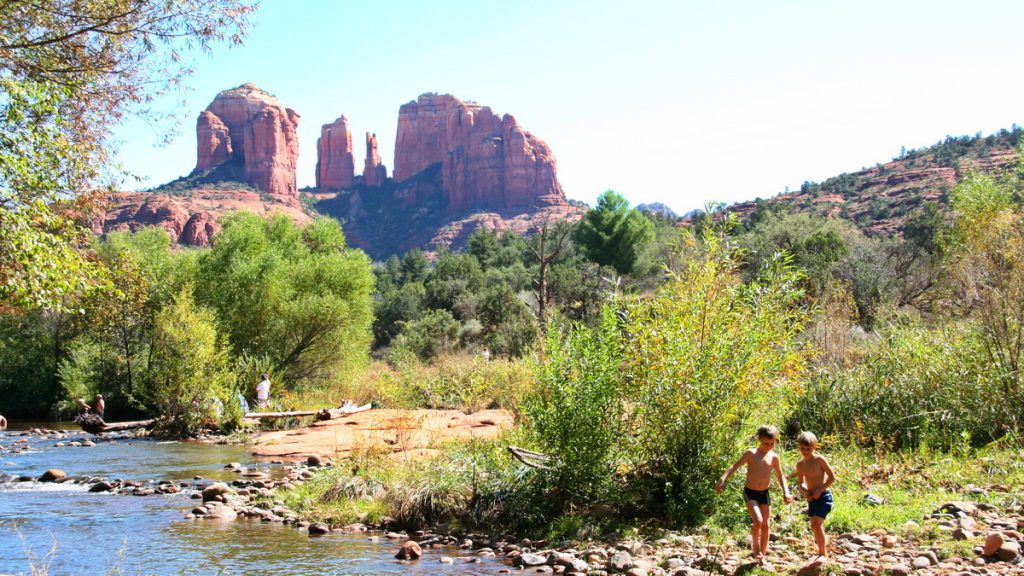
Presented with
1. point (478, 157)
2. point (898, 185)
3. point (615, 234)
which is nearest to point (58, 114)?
point (615, 234)

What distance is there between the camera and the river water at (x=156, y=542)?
760 centimetres

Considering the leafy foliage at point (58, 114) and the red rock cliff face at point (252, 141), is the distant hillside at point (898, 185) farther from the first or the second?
the red rock cliff face at point (252, 141)

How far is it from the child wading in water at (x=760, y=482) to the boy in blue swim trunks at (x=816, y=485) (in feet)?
0.70

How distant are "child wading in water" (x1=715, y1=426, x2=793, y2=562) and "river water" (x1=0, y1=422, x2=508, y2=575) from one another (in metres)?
2.56

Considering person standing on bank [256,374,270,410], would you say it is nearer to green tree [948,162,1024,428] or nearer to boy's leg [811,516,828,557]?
green tree [948,162,1024,428]

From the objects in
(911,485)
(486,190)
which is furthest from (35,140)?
(486,190)

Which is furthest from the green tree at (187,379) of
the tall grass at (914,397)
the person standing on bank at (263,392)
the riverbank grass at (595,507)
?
the tall grass at (914,397)

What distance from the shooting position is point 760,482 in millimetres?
6922

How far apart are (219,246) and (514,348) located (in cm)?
1235

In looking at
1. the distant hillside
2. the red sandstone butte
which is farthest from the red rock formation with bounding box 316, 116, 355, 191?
the distant hillside

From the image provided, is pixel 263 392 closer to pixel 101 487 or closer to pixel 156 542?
pixel 101 487

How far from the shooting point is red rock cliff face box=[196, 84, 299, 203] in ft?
373

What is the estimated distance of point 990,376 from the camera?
34.8ft

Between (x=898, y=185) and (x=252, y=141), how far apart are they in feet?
308
